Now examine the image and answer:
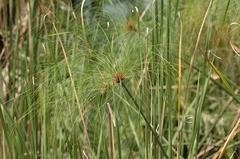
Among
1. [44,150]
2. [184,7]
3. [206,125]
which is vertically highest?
[184,7]

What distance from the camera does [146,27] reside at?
111cm

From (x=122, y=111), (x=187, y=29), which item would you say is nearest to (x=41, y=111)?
(x=122, y=111)

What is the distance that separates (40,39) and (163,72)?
14.0 inches

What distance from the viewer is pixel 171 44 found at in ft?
3.58

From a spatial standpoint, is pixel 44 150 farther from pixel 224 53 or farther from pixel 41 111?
pixel 224 53

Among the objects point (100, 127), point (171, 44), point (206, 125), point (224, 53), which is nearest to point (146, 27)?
point (171, 44)

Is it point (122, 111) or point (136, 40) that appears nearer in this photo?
point (136, 40)

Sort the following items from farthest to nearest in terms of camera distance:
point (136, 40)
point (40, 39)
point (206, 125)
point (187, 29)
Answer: point (206, 125)
point (40, 39)
point (187, 29)
point (136, 40)

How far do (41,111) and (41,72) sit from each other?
71mm

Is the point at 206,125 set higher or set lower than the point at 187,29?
lower

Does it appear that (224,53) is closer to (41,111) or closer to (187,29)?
(187,29)

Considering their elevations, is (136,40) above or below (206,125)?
Answer: above

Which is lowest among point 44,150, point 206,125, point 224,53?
point 206,125

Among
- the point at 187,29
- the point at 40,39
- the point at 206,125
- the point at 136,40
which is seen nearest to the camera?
the point at 136,40
